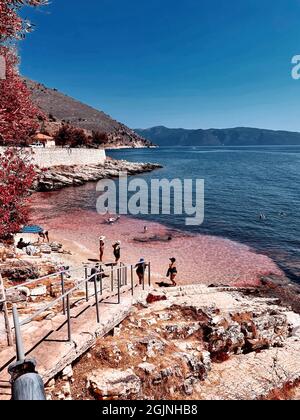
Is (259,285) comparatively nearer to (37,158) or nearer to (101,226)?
(101,226)

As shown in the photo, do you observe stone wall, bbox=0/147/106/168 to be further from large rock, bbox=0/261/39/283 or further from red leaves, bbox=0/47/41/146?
red leaves, bbox=0/47/41/146

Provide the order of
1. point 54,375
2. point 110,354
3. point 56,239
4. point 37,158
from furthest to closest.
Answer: point 37,158, point 56,239, point 110,354, point 54,375

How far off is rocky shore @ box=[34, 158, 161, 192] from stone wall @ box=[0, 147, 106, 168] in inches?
52.4

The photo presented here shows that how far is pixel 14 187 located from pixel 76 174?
59.8 metres

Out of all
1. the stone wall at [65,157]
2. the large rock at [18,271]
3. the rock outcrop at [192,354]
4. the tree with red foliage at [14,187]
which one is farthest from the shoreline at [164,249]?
the stone wall at [65,157]

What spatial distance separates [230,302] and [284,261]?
1506 centimetres

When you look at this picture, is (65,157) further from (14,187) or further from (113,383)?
(113,383)

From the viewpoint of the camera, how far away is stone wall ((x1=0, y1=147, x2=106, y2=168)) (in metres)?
60.5

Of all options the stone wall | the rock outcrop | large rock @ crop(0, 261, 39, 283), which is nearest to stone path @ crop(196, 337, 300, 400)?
the rock outcrop

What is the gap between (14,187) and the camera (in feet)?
28.9

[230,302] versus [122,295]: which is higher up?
[122,295]

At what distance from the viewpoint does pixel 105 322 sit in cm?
848
